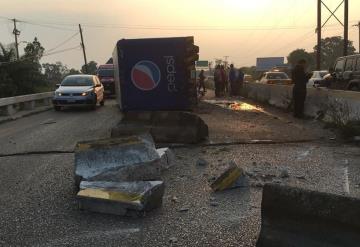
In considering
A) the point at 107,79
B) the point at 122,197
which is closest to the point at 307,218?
the point at 122,197

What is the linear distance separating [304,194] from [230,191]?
102 inches

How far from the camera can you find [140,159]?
23.2ft

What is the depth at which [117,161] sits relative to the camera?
23.1 feet

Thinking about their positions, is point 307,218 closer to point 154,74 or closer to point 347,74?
point 154,74

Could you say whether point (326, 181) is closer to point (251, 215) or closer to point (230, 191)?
point (230, 191)

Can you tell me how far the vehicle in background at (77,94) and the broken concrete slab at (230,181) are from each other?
50.5 feet

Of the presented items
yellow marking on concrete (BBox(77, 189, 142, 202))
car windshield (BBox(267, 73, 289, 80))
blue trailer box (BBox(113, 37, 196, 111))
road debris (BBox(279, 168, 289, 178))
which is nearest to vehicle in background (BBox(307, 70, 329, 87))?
car windshield (BBox(267, 73, 289, 80))

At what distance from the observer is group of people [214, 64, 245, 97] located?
105 feet

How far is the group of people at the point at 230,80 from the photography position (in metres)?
31.9

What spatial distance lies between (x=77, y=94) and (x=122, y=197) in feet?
53.8

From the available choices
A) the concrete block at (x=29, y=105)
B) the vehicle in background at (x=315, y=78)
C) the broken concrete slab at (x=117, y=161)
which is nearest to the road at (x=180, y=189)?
the broken concrete slab at (x=117, y=161)

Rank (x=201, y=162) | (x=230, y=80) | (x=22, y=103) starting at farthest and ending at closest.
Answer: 1. (x=230, y=80)
2. (x=22, y=103)
3. (x=201, y=162)

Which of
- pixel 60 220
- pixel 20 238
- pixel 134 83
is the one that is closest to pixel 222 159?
pixel 60 220

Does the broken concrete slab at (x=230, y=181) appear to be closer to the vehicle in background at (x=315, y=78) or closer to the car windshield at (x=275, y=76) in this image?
the vehicle in background at (x=315, y=78)
